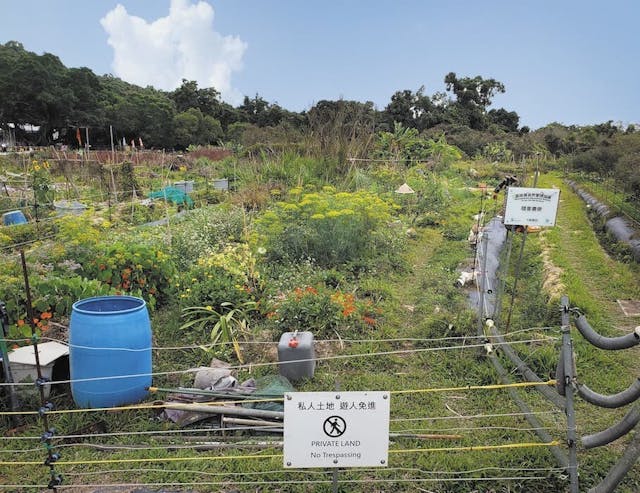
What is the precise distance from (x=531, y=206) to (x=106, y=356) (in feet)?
11.5

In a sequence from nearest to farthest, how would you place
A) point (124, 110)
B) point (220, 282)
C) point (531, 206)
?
point (531, 206) < point (220, 282) < point (124, 110)

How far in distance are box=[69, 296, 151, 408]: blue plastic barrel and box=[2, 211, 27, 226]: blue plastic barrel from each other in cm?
639

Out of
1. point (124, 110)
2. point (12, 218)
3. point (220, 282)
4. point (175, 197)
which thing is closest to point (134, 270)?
point (220, 282)

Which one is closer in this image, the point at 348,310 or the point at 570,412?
the point at 570,412

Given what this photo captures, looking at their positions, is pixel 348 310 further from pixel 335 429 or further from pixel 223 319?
pixel 335 429

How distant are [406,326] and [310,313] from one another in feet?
3.33

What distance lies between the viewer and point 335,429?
2047 mm

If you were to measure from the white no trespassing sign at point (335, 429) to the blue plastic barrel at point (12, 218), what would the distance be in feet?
26.8

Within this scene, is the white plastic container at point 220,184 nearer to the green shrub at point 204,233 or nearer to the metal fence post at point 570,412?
the green shrub at point 204,233

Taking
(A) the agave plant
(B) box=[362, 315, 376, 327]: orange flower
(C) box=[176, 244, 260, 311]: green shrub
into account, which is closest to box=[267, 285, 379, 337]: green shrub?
(B) box=[362, 315, 376, 327]: orange flower

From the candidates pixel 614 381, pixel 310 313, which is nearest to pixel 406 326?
pixel 310 313

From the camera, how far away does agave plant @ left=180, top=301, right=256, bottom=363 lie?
4.27 meters

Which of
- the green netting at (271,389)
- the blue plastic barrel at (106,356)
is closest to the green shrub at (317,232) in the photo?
the green netting at (271,389)

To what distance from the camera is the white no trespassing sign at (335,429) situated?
2021 millimetres
